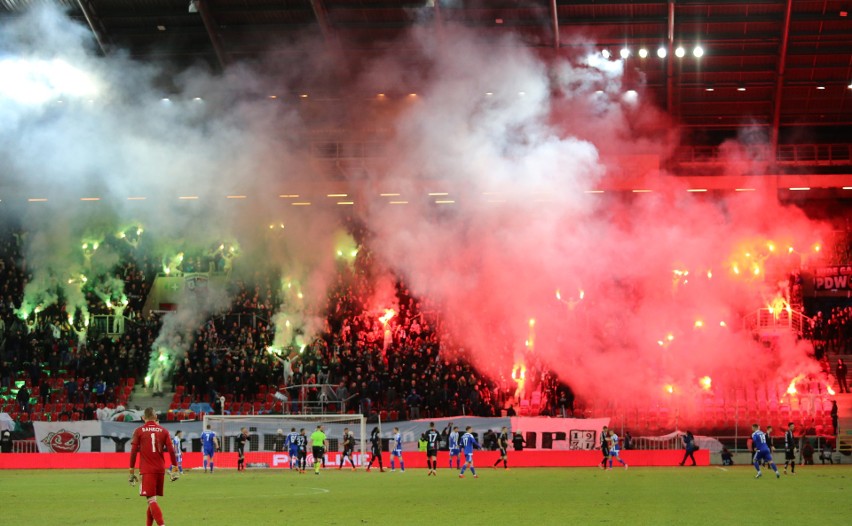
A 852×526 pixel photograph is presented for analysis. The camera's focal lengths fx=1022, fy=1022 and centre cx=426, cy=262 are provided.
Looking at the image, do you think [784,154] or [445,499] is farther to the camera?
[784,154]

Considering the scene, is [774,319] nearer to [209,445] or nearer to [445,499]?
[209,445]

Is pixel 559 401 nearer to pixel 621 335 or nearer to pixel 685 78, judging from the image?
pixel 621 335

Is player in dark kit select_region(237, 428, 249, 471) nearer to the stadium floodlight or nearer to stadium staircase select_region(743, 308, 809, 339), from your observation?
the stadium floodlight

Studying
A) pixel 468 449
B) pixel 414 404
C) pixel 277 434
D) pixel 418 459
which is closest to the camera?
pixel 468 449

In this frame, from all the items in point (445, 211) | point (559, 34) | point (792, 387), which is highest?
point (559, 34)

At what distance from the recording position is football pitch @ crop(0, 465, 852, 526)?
13.9m

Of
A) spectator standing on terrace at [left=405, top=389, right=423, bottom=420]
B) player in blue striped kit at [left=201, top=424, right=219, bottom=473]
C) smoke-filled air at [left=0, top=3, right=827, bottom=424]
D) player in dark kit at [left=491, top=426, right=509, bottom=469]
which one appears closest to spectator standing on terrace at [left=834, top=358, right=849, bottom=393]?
smoke-filled air at [left=0, top=3, right=827, bottom=424]

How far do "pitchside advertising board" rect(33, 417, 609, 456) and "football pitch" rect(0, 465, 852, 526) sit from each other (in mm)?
5097

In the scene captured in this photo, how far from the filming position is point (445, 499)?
17.4m

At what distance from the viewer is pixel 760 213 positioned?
40469 mm

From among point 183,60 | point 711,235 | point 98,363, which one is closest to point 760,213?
point 711,235

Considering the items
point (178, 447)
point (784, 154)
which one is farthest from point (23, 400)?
point (784, 154)

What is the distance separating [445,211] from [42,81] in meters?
14.7

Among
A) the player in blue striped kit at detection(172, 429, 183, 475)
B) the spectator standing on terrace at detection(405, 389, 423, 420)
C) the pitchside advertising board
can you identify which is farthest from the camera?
the spectator standing on terrace at detection(405, 389, 423, 420)
